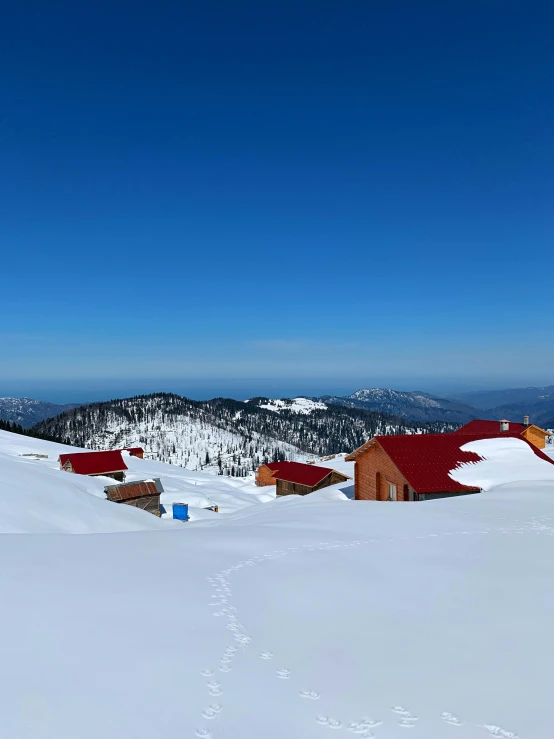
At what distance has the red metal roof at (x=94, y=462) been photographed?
54.2 m

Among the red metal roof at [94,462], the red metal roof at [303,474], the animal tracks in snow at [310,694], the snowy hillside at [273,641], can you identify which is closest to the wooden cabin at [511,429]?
the red metal roof at [303,474]

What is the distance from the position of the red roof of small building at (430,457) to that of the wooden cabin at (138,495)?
21957mm

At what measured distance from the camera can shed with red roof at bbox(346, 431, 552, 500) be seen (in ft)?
74.5

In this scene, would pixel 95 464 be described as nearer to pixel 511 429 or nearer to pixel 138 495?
pixel 138 495

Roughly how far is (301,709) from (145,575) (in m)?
4.65

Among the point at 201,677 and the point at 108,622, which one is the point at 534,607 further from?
the point at 108,622

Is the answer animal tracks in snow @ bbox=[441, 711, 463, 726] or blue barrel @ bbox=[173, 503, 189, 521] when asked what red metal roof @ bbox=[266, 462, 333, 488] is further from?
animal tracks in snow @ bbox=[441, 711, 463, 726]

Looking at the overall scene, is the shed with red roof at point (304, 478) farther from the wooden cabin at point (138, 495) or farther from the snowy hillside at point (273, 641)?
the snowy hillside at point (273, 641)

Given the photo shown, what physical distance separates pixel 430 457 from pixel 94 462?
4471 centimetres

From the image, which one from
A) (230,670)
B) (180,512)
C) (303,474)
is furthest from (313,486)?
(230,670)

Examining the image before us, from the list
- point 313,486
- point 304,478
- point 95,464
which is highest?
point 95,464

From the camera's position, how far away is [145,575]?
8469 millimetres

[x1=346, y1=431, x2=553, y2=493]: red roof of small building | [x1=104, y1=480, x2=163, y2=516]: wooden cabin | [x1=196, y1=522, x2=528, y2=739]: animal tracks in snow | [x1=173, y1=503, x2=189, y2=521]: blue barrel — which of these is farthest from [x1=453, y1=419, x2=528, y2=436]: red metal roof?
[x1=196, y1=522, x2=528, y2=739]: animal tracks in snow

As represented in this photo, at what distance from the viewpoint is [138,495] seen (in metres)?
38.8
